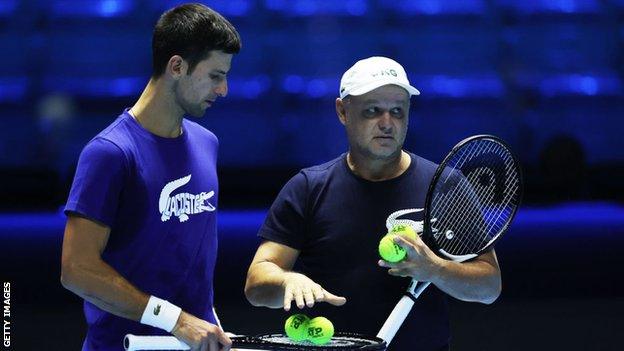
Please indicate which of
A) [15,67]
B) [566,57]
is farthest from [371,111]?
[566,57]

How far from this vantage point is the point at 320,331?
9.73ft

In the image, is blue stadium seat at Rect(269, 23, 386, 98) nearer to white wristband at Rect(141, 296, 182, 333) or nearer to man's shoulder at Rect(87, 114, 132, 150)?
man's shoulder at Rect(87, 114, 132, 150)

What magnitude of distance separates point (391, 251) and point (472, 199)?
44cm

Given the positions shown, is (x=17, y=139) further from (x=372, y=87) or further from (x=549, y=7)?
(x=372, y=87)

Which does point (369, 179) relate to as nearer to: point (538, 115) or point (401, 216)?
point (401, 216)

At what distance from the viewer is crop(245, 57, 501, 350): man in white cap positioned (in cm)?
320

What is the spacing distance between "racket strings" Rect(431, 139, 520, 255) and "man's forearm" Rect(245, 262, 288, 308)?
1.47 feet

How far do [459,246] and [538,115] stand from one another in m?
8.97

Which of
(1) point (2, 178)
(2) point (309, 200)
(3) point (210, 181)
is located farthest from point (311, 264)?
(1) point (2, 178)

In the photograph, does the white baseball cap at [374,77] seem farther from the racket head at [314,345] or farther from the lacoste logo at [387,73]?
the racket head at [314,345]

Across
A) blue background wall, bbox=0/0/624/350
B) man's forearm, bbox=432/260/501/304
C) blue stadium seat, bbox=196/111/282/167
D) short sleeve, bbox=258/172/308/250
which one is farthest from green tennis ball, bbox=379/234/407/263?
blue stadium seat, bbox=196/111/282/167

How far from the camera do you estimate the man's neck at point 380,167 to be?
3307 mm

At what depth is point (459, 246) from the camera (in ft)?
11.0

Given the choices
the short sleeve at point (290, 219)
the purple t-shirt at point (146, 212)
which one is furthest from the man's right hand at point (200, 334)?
the short sleeve at point (290, 219)
